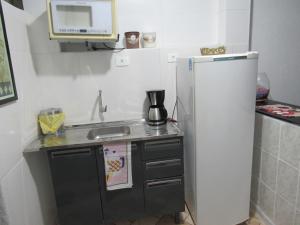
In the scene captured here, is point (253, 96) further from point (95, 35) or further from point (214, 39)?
point (95, 35)

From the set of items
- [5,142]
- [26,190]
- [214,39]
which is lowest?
[26,190]

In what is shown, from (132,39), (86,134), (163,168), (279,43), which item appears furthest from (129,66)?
(279,43)

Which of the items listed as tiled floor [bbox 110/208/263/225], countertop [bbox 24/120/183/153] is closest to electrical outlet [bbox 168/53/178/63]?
countertop [bbox 24/120/183/153]

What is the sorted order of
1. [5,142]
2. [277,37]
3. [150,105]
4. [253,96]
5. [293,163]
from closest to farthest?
[5,142]
[293,163]
[253,96]
[150,105]
[277,37]

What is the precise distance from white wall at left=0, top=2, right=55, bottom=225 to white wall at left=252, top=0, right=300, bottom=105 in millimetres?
2074

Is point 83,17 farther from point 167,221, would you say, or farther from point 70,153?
point 167,221

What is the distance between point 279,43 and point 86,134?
2079mm

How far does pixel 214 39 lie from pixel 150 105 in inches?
35.1

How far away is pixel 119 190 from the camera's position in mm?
1580

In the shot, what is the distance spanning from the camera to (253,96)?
148cm

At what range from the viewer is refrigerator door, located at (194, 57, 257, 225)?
1383 millimetres

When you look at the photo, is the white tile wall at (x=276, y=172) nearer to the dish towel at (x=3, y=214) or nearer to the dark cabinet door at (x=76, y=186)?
the dark cabinet door at (x=76, y=186)

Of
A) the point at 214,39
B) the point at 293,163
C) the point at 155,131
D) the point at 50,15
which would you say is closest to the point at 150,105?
the point at 155,131

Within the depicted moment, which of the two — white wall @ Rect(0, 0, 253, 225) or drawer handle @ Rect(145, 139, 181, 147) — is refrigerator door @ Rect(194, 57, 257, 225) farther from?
white wall @ Rect(0, 0, 253, 225)
